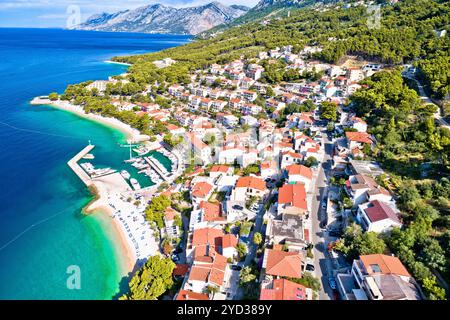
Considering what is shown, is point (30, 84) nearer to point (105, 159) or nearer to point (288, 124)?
point (105, 159)

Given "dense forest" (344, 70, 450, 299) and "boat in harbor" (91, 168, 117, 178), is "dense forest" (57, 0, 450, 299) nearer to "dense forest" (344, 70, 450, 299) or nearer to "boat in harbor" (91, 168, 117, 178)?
"dense forest" (344, 70, 450, 299)

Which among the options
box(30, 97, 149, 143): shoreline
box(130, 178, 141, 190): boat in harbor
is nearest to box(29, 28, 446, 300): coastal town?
box(130, 178, 141, 190): boat in harbor

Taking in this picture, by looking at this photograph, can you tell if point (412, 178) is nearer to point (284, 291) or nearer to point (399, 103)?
point (399, 103)

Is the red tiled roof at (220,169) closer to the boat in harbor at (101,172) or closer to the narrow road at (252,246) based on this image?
the narrow road at (252,246)

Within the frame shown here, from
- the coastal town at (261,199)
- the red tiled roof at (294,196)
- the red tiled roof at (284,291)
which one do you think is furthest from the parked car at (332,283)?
the red tiled roof at (294,196)

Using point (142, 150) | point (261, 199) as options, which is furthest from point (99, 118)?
point (261, 199)

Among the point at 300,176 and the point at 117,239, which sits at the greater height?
the point at 300,176
